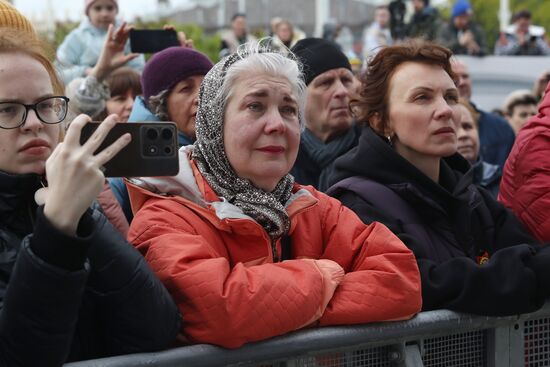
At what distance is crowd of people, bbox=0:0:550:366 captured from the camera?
6.39 feet

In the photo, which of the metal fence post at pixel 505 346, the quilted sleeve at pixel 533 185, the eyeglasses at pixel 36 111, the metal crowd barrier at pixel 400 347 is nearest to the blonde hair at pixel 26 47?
the eyeglasses at pixel 36 111

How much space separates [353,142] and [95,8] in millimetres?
2713

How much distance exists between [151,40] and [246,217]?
9.48ft

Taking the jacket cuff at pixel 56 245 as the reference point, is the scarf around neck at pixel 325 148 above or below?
below

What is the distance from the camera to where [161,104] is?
4258 millimetres

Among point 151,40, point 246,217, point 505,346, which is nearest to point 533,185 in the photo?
point 505,346

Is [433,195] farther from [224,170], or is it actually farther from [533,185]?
[224,170]

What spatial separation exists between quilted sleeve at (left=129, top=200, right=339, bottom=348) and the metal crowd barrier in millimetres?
45

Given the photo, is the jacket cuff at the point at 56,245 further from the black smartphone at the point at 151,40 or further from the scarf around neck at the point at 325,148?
the black smartphone at the point at 151,40

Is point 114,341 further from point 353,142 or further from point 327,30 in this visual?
point 327,30

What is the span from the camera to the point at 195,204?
2.57 m

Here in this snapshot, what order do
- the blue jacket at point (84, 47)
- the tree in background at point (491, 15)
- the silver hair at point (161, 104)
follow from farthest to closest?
the tree in background at point (491, 15), the blue jacket at point (84, 47), the silver hair at point (161, 104)

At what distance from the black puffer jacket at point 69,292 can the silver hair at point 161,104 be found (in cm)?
203

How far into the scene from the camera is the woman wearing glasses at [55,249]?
73.7 inches
